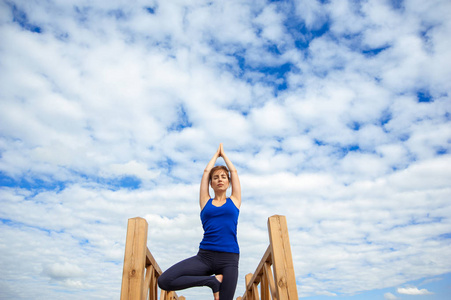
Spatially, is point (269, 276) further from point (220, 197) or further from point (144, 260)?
point (144, 260)

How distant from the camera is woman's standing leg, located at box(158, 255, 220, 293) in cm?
347

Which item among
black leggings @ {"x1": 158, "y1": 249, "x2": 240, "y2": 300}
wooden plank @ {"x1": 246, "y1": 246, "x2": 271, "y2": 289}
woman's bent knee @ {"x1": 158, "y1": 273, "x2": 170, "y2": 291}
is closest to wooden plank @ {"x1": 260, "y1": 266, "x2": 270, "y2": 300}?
wooden plank @ {"x1": 246, "y1": 246, "x2": 271, "y2": 289}

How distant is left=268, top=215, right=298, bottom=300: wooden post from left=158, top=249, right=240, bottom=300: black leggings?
0.57 metres

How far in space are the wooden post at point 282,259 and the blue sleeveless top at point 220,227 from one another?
49cm

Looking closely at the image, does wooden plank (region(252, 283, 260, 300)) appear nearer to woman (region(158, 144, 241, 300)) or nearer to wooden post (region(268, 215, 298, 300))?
woman (region(158, 144, 241, 300))

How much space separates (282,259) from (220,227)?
0.80 m

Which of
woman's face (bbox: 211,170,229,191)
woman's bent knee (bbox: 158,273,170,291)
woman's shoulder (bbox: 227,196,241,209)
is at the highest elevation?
woman's face (bbox: 211,170,229,191)

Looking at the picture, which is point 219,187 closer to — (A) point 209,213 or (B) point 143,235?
(A) point 209,213

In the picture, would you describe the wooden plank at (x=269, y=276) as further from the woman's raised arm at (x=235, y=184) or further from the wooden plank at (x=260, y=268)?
the woman's raised arm at (x=235, y=184)

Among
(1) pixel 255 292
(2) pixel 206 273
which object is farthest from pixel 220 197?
(1) pixel 255 292

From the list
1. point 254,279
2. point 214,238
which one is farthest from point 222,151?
point 254,279

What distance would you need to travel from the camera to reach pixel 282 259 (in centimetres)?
319

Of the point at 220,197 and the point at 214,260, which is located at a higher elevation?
the point at 220,197

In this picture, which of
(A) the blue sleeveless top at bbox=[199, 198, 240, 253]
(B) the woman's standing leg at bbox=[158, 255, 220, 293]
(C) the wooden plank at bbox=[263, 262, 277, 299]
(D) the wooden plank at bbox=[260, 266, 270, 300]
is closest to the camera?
(B) the woman's standing leg at bbox=[158, 255, 220, 293]
